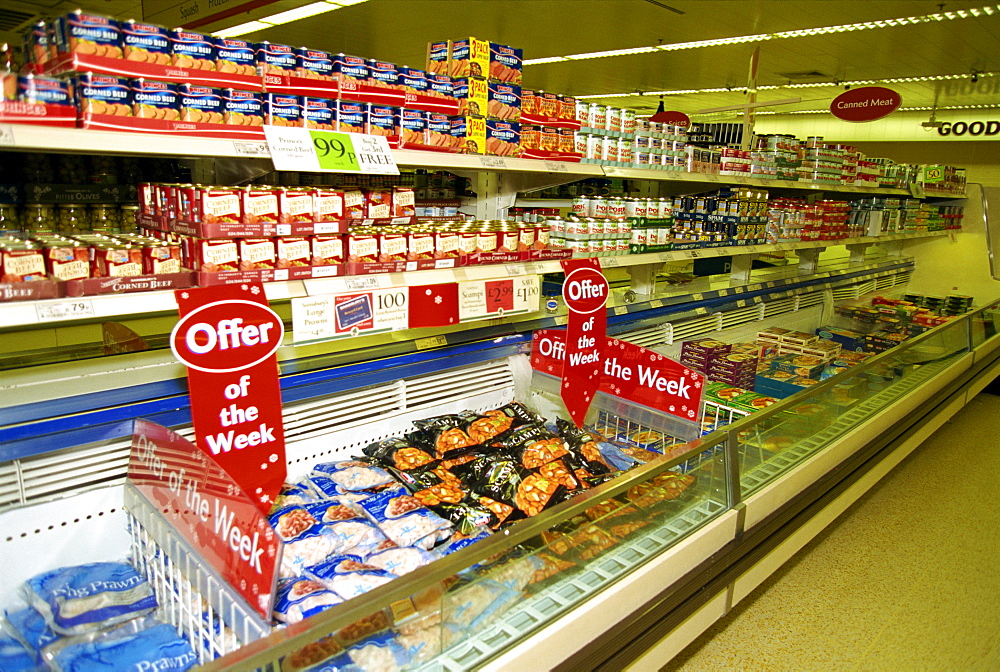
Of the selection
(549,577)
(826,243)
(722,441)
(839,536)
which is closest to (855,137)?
(826,243)

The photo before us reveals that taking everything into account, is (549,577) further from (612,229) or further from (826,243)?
(826,243)

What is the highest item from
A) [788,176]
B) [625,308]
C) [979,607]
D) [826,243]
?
[788,176]

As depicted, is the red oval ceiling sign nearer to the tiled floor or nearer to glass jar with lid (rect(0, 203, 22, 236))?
the tiled floor

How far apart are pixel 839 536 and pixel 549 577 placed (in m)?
2.20

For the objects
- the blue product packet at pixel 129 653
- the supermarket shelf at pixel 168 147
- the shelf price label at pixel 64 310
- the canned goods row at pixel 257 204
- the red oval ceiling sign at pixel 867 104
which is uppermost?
the red oval ceiling sign at pixel 867 104

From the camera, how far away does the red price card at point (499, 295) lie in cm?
218

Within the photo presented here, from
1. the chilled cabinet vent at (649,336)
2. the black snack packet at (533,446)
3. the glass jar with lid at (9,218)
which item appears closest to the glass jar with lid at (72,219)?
the glass jar with lid at (9,218)

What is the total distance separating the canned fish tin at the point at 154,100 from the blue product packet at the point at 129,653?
1.15 meters

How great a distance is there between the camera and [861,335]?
14.5ft

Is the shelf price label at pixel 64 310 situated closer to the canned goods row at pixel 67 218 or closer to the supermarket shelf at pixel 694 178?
the canned goods row at pixel 67 218

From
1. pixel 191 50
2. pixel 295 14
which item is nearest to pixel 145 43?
pixel 191 50

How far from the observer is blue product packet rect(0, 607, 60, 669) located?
4.33 ft

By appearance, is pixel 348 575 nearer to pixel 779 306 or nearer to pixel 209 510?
pixel 209 510

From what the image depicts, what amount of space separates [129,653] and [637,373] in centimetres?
176
